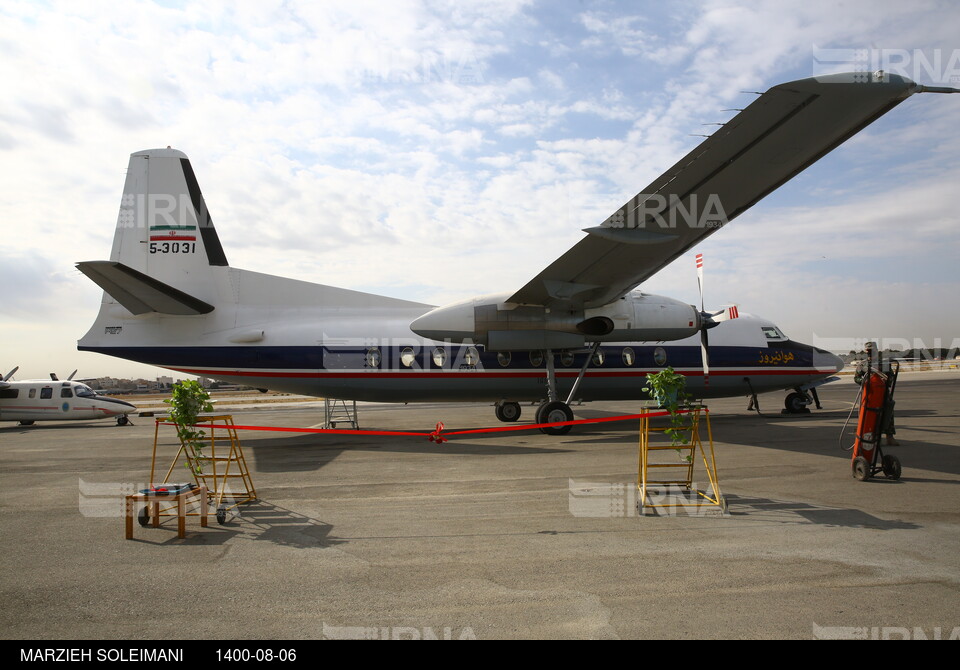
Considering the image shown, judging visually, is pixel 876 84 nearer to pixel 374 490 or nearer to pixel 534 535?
pixel 534 535

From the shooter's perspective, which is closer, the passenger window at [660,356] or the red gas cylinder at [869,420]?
the red gas cylinder at [869,420]

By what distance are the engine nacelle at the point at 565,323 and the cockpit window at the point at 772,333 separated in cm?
478

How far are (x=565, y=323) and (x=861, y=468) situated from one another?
8.07m

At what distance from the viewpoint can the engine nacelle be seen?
1541 centimetres

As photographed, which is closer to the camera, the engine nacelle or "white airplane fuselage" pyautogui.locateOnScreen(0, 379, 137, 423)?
the engine nacelle

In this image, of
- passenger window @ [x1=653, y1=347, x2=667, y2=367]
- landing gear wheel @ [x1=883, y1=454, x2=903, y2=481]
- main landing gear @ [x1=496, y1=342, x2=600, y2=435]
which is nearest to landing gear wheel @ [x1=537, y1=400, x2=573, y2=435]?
main landing gear @ [x1=496, y1=342, x2=600, y2=435]

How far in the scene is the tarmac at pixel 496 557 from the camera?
168 inches

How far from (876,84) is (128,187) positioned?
58.1ft

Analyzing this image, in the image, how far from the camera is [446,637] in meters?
4.04

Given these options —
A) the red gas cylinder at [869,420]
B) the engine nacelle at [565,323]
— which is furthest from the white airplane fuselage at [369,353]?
the red gas cylinder at [869,420]

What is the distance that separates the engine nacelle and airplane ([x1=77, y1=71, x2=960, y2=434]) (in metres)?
0.03

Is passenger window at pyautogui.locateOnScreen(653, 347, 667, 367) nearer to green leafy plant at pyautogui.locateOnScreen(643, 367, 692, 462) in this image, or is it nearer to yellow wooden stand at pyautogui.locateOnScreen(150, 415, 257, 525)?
green leafy plant at pyautogui.locateOnScreen(643, 367, 692, 462)

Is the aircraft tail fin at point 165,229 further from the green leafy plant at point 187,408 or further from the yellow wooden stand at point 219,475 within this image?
the green leafy plant at point 187,408

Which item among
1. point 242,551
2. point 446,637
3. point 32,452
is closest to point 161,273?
point 32,452
